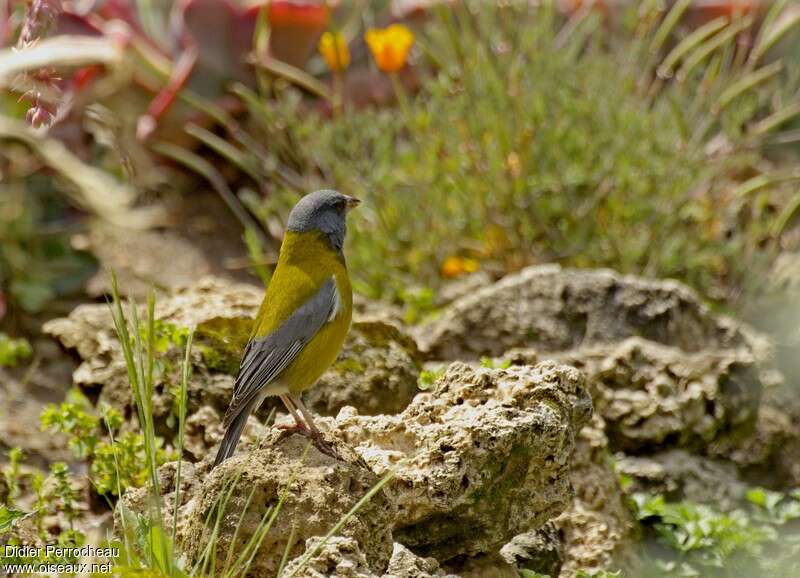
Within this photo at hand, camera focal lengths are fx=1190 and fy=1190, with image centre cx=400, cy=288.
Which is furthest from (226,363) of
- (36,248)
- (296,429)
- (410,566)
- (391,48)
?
(36,248)

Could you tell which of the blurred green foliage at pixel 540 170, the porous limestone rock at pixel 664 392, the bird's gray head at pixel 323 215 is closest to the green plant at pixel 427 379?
the bird's gray head at pixel 323 215

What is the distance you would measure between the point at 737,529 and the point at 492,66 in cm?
281

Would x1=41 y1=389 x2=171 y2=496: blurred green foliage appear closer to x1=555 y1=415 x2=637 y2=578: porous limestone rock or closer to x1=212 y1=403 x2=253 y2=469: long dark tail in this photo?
x1=212 y1=403 x2=253 y2=469: long dark tail

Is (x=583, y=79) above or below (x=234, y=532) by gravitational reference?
above

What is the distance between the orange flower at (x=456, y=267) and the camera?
632 cm

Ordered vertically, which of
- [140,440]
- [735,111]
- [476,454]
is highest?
[735,111]

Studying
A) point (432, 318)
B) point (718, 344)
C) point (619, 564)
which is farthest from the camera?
point (432, 318)

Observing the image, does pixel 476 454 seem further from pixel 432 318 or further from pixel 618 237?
pixel 618 237

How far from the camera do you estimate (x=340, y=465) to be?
3248 millimetres

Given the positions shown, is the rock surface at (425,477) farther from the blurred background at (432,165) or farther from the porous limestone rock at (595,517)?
the blurred background at (432,165)

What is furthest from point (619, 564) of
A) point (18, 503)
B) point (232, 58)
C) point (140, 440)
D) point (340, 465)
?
point (232, 58)

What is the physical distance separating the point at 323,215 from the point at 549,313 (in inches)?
50.0

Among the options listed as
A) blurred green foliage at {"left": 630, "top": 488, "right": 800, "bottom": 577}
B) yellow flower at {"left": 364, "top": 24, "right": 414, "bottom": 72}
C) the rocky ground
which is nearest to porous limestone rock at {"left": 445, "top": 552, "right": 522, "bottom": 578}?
the rocky ground

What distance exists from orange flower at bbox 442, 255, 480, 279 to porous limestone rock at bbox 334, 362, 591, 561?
8.18ft
